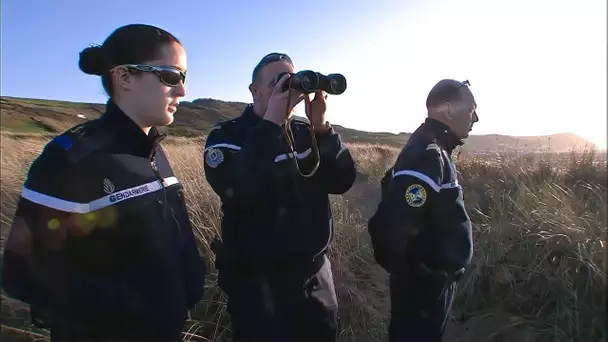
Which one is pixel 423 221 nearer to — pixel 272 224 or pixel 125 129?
pixel 272 224

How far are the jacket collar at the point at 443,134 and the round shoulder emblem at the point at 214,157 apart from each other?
126cm

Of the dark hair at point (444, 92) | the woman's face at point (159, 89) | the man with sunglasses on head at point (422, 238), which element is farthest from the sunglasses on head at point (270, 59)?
the dark hair at point (444, 92)

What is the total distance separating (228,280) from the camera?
194 cm

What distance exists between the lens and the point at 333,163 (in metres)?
2.09

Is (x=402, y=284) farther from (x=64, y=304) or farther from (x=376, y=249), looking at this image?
(x=64, y=304)

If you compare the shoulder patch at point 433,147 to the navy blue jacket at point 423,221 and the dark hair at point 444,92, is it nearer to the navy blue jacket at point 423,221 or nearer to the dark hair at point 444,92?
the navy blue jacket at point 423,221

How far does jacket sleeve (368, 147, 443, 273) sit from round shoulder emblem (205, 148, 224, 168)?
36.3 inches

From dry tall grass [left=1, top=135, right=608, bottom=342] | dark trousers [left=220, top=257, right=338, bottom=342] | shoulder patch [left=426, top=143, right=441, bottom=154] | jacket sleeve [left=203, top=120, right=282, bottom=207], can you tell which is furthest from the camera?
dry tall grass [left=1, top=135, right=608, bottom=342]

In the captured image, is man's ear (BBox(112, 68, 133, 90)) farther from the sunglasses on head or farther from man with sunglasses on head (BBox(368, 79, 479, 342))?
man with sunglasses on head (BBox(368, 79, 479, 342))

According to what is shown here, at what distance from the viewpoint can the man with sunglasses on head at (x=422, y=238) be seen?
2.04 m

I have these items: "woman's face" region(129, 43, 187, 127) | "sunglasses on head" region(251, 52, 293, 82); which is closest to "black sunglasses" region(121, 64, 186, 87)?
"woman's face" region(129, 43, 187, 127)

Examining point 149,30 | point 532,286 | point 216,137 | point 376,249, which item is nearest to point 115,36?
point 149,30

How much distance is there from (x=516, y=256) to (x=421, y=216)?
203 centimetres

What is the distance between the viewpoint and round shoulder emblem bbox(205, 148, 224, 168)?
6.23ft
